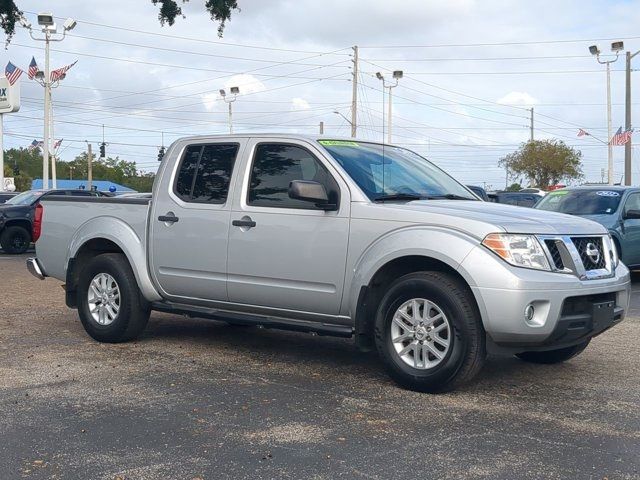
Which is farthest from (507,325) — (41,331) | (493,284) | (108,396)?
(41,331)

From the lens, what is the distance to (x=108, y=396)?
5703mm

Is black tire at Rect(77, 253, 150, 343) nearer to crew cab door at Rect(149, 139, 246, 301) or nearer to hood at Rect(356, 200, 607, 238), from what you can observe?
crew cab door at Rect(149, 139, 246, 301)

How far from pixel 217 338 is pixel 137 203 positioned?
1.58 meters

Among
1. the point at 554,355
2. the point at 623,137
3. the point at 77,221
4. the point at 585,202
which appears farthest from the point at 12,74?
the point at 554,355

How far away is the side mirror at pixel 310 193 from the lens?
609 cm

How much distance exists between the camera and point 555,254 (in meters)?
5.62

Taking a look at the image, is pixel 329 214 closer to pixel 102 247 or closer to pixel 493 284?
pixel 493 284

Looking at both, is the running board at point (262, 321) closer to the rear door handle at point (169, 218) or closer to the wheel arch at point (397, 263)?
the wheel arch at point (397, 263)

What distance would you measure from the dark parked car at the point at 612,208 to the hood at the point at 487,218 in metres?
7.01

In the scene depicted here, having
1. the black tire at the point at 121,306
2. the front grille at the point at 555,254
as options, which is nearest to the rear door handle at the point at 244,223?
the black tire at the point at 121,306

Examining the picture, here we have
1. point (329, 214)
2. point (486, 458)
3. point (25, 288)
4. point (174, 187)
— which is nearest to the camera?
point (486, 458)

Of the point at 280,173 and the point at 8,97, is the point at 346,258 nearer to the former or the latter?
the point at 280,173

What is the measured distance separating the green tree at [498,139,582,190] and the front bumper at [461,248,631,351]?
5793 centimetres

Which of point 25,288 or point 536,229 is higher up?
point 536,229
